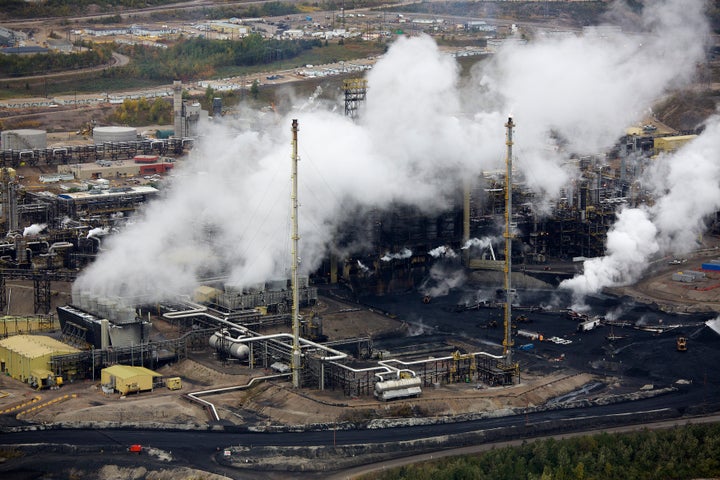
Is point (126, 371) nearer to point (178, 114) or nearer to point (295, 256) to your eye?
point (295, 256)

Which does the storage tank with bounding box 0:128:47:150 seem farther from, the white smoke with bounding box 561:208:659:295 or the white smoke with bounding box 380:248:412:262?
the white smoke with bounding box 561:208:659:295

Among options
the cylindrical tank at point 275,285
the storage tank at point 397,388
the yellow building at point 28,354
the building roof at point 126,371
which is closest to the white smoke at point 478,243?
the cylindrical tank at point 275,285

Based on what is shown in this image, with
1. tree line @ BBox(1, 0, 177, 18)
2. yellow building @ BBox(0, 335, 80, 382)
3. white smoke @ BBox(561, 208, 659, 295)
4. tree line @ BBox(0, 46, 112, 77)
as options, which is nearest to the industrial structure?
yellow building @ BBox(0, 335, 80, 382)

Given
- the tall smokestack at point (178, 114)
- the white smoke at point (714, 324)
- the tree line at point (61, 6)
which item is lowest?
the white smoke at point (714, 324)

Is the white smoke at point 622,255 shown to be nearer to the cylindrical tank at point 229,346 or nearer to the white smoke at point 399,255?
the white smoke at point 399,255

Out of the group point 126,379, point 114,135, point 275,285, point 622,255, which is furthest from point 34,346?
point 114,135

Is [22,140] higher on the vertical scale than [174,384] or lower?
higher

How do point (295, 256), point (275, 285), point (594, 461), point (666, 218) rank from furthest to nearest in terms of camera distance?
point (666, 218), point (275, 285), point (295, 256), point (594, 461)
